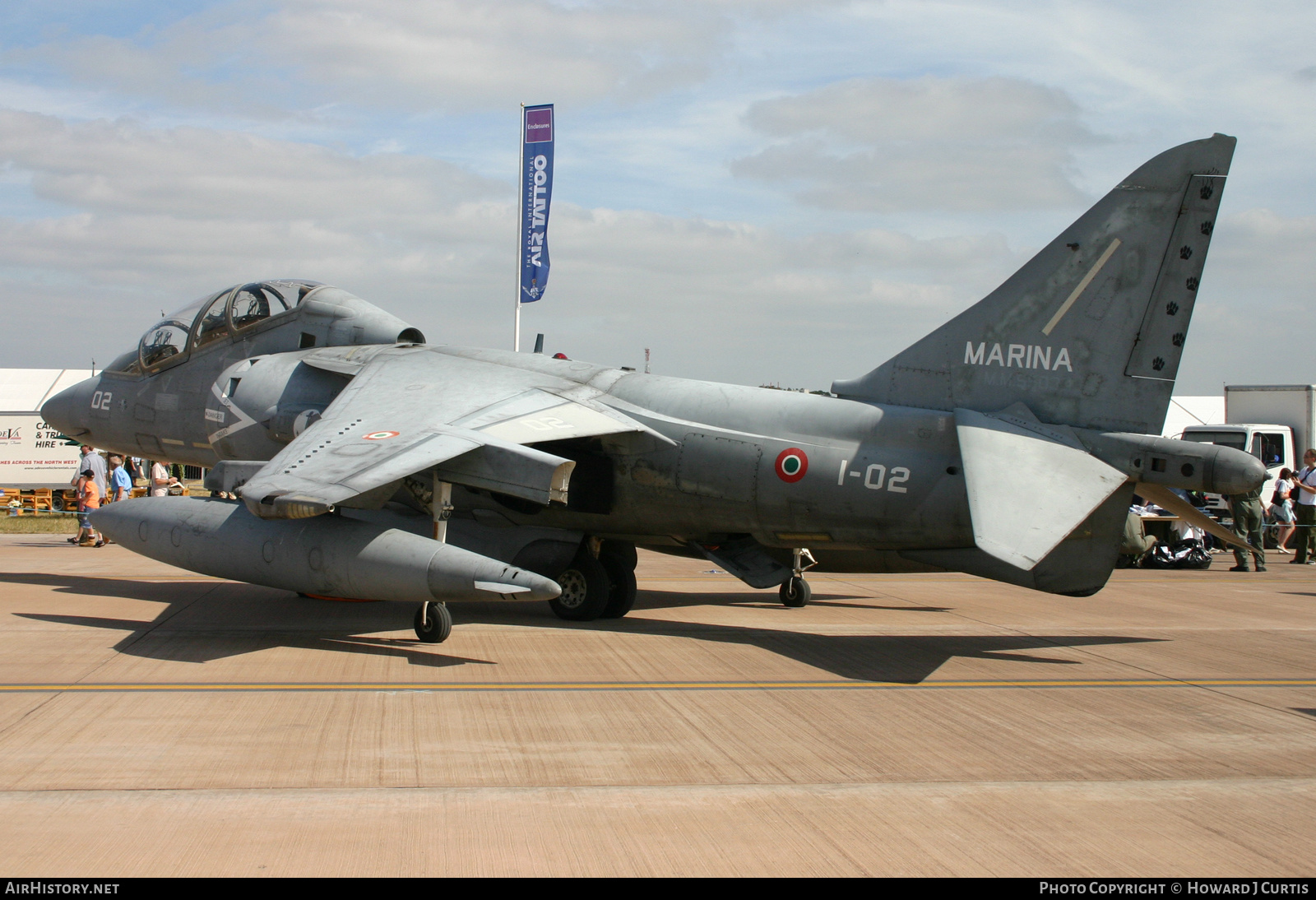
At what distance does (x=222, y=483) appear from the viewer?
1092 cm

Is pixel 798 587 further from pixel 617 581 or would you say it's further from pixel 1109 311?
pixel 1109 311

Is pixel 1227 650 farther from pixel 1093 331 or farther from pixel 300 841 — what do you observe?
pixel 300 841

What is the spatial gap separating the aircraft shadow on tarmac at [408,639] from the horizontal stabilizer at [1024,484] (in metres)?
1.67

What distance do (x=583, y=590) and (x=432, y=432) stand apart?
2824 millimetres

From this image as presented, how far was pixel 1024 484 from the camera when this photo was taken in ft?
28.5

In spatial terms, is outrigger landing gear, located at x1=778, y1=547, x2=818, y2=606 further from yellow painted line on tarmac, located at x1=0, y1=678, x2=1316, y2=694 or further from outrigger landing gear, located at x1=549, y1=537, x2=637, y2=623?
yellow painted line on tarmac, located at x1=0, y1=678, x2=1316, y2=694

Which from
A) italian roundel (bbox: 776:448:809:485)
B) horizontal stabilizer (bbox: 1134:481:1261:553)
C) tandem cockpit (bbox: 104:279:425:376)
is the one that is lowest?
horizontal stabilizer (bbox: 1134:481:1261:553)

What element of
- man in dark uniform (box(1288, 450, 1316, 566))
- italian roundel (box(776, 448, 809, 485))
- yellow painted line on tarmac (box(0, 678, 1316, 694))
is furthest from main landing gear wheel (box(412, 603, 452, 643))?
man in dark uniform (box(1288, 450, 1316, 566))

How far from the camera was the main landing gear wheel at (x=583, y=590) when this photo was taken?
11.7 meters

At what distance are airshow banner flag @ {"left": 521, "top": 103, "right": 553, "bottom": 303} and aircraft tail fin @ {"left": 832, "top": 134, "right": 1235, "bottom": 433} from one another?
16218 mm

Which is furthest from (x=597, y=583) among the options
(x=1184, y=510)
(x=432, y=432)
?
(x=1184, y=510)

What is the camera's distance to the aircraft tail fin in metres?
9.80

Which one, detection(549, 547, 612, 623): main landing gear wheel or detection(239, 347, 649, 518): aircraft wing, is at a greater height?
detection(239, 347, 649, 518): aircraft wing

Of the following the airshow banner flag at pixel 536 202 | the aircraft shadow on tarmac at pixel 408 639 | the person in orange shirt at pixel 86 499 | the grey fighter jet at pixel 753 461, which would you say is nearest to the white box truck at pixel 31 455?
the person in orange shirt at pixel 86 499
